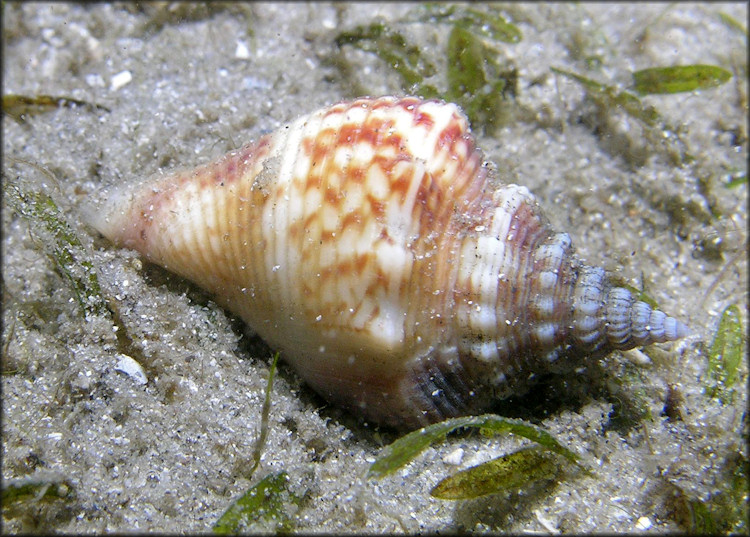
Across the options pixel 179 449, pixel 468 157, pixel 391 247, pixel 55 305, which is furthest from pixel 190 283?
pixel 468 157

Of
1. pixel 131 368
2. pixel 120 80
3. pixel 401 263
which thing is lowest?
pixel 131 368

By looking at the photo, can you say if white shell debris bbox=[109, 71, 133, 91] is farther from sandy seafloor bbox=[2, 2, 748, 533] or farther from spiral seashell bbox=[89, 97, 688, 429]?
spiral seashell bbox=[89, 97, 688, 429]

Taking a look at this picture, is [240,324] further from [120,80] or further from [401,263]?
[120,80]

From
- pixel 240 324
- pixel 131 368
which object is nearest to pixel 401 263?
pixel 240 324

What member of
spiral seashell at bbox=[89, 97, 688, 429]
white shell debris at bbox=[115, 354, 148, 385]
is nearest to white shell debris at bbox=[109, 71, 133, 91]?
spiral seashell at bbox=[89, 97, 688, 429]

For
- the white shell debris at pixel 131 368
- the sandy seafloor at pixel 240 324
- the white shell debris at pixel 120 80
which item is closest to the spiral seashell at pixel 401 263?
the sandy seafloor at pixel 240 324
